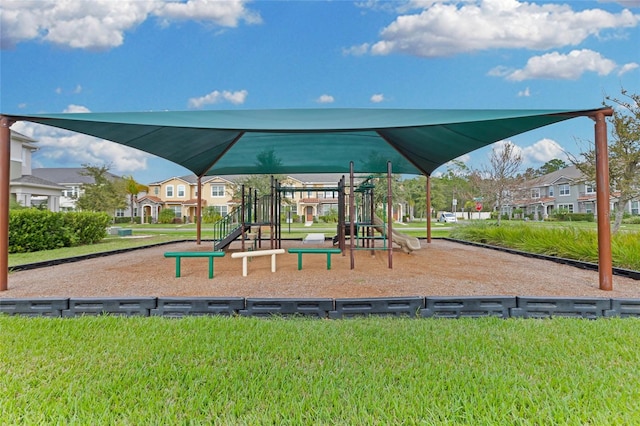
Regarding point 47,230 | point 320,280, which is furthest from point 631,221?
point 47,230

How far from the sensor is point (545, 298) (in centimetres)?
352

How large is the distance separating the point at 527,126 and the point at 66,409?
19.0 ft

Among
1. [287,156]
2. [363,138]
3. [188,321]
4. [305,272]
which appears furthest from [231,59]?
[188,321]

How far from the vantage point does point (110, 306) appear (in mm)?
3555

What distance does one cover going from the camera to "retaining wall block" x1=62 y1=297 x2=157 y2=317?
353 cm

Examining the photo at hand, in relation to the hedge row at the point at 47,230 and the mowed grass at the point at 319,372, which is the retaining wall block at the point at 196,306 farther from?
the hedge row at the point at 47,230

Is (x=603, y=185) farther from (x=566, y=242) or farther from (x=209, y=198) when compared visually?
(x=209, y=198)

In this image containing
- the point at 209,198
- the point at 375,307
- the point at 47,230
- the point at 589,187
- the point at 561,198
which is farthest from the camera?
the point at 561,198

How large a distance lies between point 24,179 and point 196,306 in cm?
2390

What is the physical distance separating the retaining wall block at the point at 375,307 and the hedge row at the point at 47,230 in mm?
10570

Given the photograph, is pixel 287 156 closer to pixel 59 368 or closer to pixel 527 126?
pixel 527 126

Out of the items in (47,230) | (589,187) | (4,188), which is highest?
(589,187)

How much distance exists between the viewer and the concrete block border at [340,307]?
3.47 m

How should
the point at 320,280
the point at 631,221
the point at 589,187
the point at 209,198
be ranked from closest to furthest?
the point at 320,280, the point at 631,221, the point at 589,187, the point at 209,198
